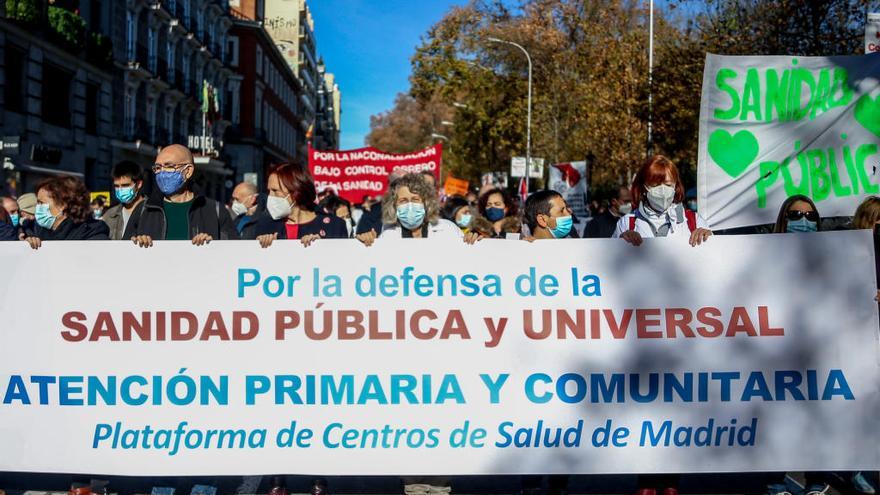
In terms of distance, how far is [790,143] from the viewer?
205 inches

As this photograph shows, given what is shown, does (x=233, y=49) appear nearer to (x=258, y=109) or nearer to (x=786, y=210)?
(x=258, y=109)

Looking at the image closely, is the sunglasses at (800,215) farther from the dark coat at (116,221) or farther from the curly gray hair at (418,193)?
the dark coat at (116,221)

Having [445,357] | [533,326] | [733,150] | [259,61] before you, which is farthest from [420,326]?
[259,61]

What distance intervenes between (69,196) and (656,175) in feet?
10.3

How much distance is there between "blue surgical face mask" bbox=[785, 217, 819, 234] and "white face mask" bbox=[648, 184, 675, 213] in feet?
2.90

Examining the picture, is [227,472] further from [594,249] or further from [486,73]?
[486,73]

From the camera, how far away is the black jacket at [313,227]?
4.86m

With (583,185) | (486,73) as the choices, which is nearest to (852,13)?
(583,185)

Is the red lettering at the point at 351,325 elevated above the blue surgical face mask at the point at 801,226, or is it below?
below

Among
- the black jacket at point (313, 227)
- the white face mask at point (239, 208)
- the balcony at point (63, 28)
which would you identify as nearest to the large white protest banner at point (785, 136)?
the black jacket at point (313, 227)

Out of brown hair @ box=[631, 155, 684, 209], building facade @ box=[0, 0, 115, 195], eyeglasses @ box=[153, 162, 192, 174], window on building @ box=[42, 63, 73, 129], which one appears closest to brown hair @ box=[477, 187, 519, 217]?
brown hair @ box=[631, 155, 684, 209]

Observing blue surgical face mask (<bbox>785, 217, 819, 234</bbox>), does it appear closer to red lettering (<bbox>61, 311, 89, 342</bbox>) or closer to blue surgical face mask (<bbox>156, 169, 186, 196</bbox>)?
blue surgical face mask (<bbox>156, 169, 186, 196</bbox>)

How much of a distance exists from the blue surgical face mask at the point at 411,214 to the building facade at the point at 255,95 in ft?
157

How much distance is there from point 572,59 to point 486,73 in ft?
21.1
